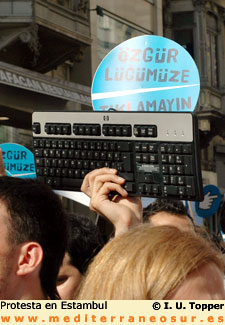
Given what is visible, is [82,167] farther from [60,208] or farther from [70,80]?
Result: [70,80]

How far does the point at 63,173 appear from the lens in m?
3.11

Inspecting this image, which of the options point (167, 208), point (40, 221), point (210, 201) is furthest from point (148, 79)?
point (210, 201)

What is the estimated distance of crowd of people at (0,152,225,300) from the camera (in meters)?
1.92

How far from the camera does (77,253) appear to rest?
375 cm

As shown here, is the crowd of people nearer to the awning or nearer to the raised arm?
the raised arm

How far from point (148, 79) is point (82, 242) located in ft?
5.98

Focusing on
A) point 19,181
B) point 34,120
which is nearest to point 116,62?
point 34,120

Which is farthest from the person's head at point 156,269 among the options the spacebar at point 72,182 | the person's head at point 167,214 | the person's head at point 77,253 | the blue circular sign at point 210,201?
the blue circular sign at point 210,201

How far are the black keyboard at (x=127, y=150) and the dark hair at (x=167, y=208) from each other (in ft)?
3.02

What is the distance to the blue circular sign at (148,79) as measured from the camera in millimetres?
5117

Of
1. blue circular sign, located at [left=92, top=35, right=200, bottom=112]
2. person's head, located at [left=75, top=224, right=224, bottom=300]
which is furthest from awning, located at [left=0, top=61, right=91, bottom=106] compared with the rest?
person's head, located at [left=75, top=224, right=224, bottom=300]

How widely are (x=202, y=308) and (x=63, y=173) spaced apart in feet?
4.54

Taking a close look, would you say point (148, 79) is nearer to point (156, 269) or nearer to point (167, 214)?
point (167, 214)

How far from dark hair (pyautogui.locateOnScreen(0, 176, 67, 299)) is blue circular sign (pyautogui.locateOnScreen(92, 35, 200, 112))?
2.48 meters
